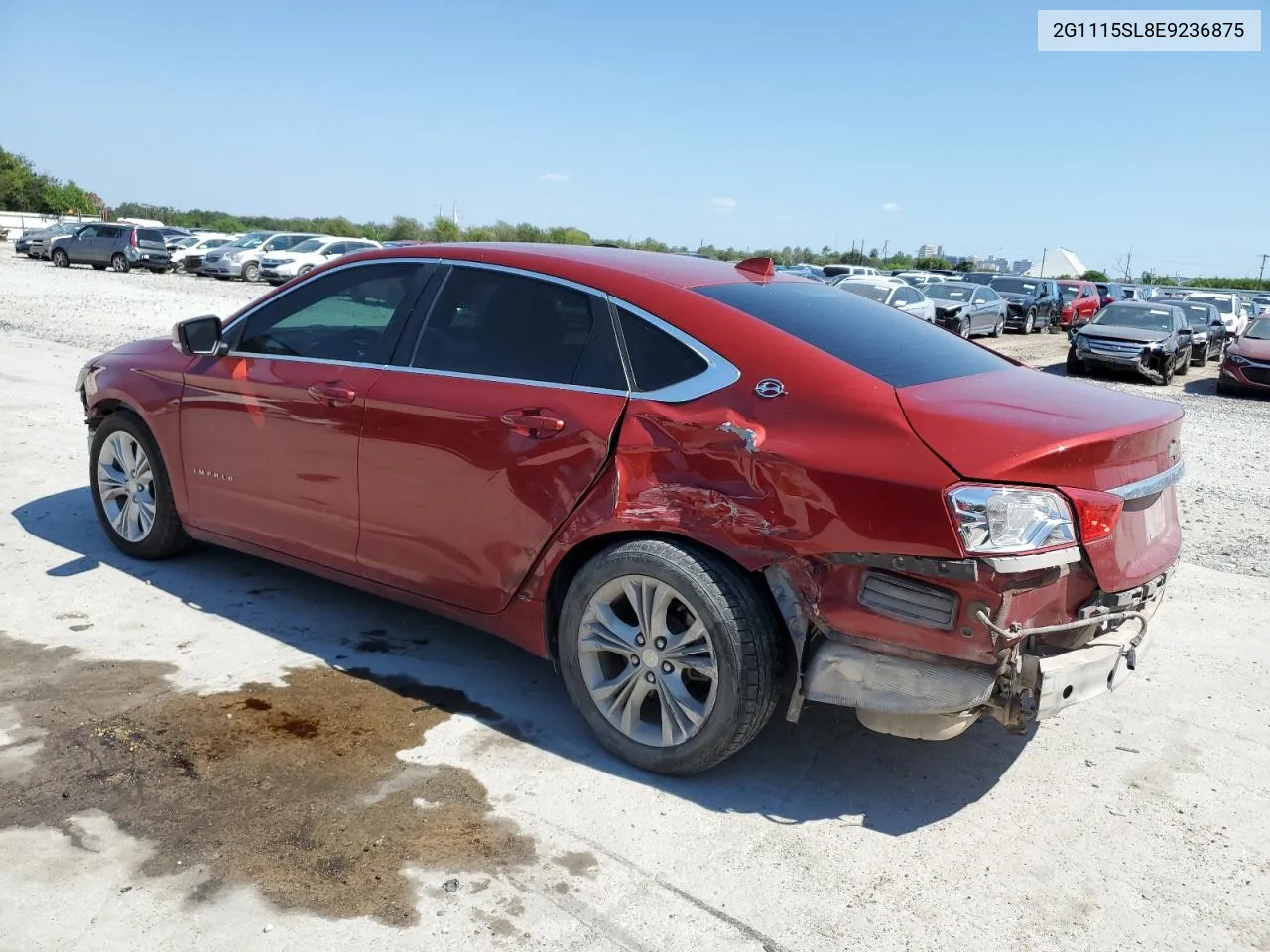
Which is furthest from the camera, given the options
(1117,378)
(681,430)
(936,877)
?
(1117,378)

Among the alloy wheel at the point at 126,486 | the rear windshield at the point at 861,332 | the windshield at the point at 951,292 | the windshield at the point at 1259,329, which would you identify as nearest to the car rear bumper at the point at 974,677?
the rear windshield at the point at 861,332

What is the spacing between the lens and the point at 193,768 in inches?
135

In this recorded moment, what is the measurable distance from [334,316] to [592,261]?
4.21 ft

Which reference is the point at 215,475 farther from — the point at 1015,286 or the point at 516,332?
the point at 1015,286

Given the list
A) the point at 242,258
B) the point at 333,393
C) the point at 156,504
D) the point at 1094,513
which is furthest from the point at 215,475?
the point at 242,258

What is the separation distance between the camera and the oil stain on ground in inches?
116

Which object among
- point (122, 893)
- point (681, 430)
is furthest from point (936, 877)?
point (122, 893)

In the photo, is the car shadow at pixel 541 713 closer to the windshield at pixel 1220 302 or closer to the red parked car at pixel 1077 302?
the windshield at pixel 1220 302

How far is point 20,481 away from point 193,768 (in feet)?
14.5

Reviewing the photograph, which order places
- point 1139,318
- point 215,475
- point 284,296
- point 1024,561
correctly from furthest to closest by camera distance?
point 1139,318 < point 215,475 < point 284,296 < point 1024,561

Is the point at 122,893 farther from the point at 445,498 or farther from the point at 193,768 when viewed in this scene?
the point at 445,498

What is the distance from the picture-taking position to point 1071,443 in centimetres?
307

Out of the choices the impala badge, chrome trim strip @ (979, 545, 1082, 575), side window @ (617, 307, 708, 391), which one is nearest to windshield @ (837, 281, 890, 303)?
the impala badge

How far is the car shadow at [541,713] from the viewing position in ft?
11.4
